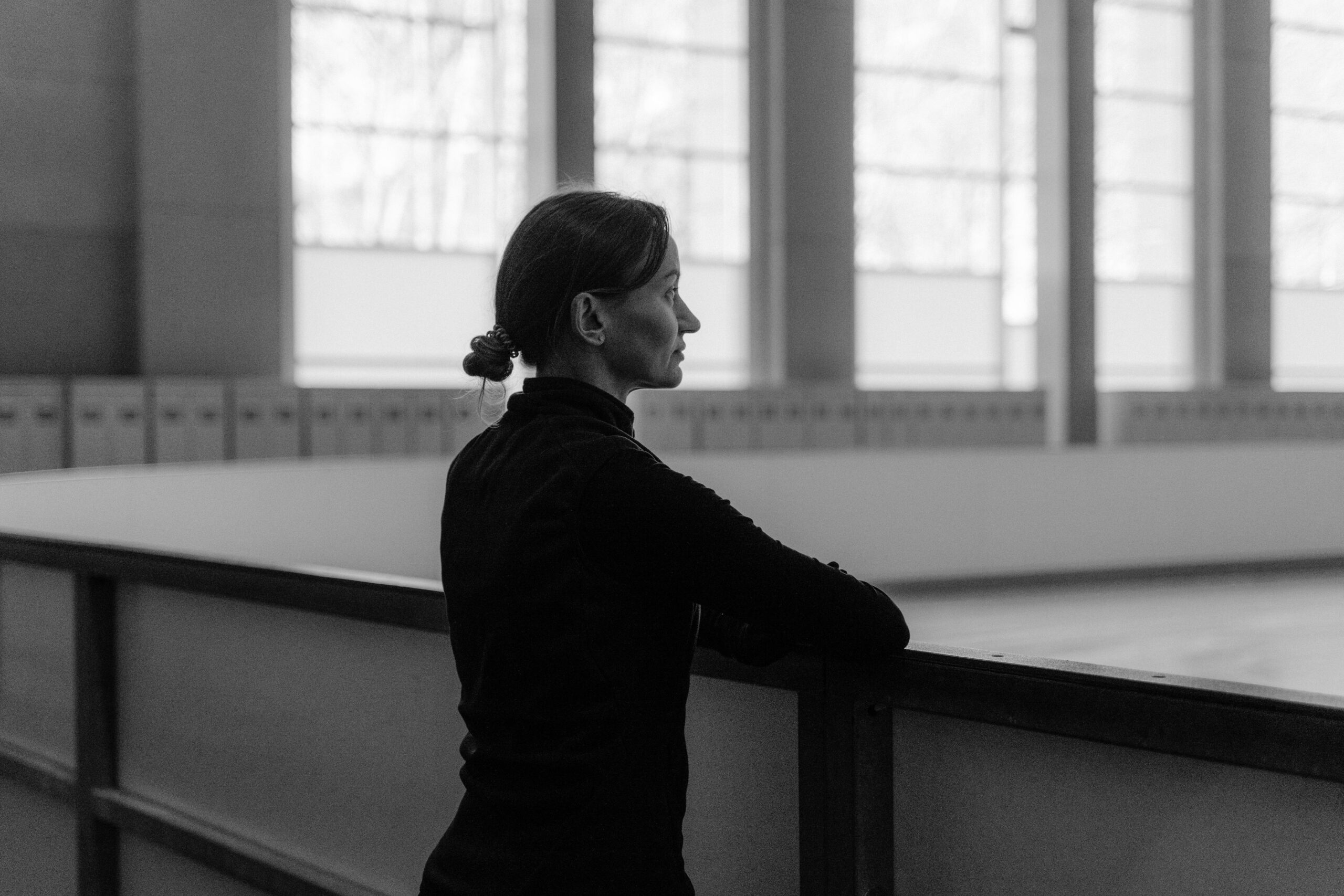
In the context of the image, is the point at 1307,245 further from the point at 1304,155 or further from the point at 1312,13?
the point at 1312,13

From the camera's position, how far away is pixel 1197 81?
17.0 meters

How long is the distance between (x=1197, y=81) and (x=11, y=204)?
13078 mm

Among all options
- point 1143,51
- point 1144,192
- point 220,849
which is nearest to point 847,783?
point 220,849

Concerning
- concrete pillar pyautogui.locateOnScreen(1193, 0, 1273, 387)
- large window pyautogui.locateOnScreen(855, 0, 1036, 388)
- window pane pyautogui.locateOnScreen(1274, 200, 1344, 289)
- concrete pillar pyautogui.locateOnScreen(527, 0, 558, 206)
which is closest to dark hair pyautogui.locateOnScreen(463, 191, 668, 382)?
concrete pillar pyautogui.locateOnScreen(527, 0, 558, 206)

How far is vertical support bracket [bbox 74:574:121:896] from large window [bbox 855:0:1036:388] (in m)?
11.8

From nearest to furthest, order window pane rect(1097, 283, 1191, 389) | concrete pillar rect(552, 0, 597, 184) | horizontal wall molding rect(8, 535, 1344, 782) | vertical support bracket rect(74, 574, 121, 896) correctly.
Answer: horizontal wall molding rect(8, 535, 1344, 782) < vertical support bracket rect(74, 574, 121, 896) < concrete pillar rect(552, 0, 597, 184) < window pane rect(1097, 283, 1191, 389)

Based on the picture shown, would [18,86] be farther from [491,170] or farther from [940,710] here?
[940,710]

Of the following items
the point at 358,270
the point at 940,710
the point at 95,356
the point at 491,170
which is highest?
the point at 491,170

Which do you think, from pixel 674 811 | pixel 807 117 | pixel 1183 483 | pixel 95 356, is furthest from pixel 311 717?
pixel 807 117

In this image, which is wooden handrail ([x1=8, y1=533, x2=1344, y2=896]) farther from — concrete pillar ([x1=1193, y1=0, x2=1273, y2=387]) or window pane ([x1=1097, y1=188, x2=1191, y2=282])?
concrete pillar ([x1=1193, y1=0, x2=1273, y2=387])

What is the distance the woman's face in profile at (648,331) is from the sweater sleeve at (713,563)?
206 millimetres

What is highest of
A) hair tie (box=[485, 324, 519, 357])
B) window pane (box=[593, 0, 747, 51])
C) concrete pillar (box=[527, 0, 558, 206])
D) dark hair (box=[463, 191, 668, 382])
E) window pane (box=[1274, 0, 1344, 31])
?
window pane (box=[1274, 0, 1344, 31])

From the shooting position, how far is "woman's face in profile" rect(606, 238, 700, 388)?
1.90 meters

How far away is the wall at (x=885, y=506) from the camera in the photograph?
6.86 meters
